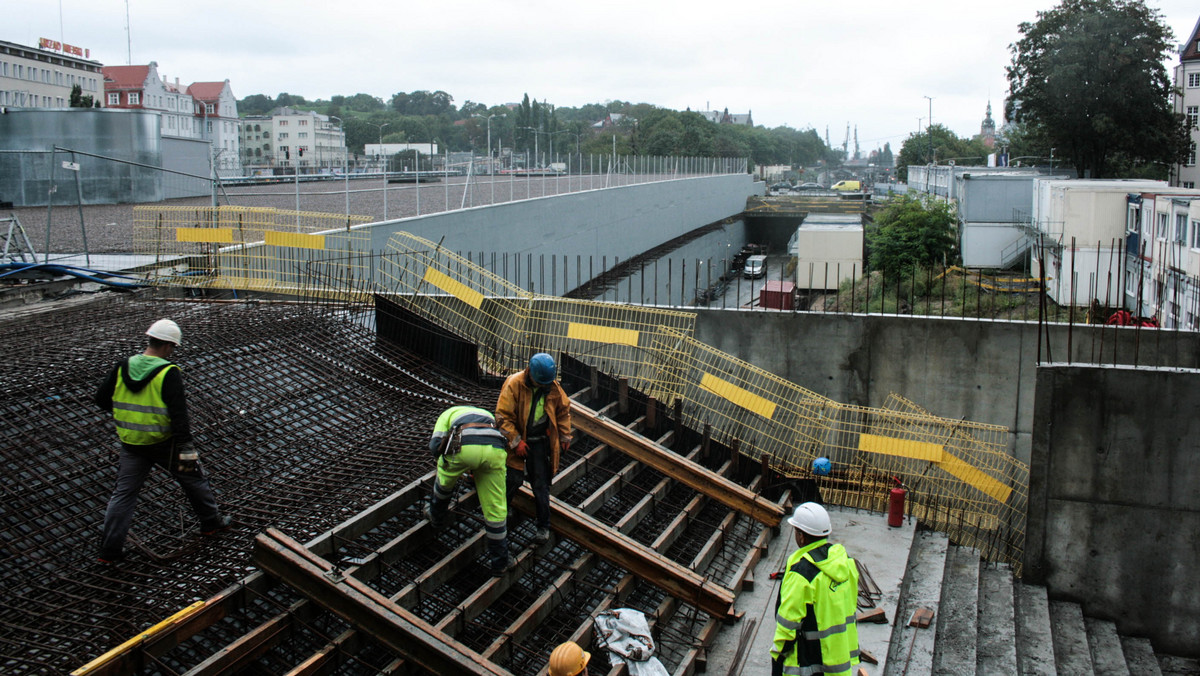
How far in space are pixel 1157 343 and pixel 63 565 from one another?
1143 cm

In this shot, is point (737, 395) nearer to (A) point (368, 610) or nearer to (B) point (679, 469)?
(B) point (679, 469)

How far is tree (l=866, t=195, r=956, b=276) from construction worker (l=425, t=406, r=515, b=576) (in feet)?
92.4

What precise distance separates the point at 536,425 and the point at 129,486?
2516mm

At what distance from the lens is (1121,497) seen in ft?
27.3

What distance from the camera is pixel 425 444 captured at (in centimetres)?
718

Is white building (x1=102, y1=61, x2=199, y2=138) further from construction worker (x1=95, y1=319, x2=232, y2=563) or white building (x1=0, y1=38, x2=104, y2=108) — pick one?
construction worker (x1=95, y1=319, x2=232, y2=563)

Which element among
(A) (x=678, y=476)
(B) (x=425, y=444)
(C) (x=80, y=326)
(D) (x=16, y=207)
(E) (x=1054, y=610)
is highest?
(D) (x=16, y=207)

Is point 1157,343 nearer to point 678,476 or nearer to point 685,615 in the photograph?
point 678,476

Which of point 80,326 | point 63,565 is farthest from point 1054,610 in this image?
point 80,326

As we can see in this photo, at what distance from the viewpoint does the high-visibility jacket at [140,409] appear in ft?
16.3

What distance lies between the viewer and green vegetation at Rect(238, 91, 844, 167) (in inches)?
3243

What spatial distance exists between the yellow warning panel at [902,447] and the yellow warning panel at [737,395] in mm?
1172

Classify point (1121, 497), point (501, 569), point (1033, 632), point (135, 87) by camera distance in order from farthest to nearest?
point (135, 87)
point (1121, 497)
point (1033, 632)
point (501, 569)

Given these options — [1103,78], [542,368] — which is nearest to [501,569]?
[542,368]
